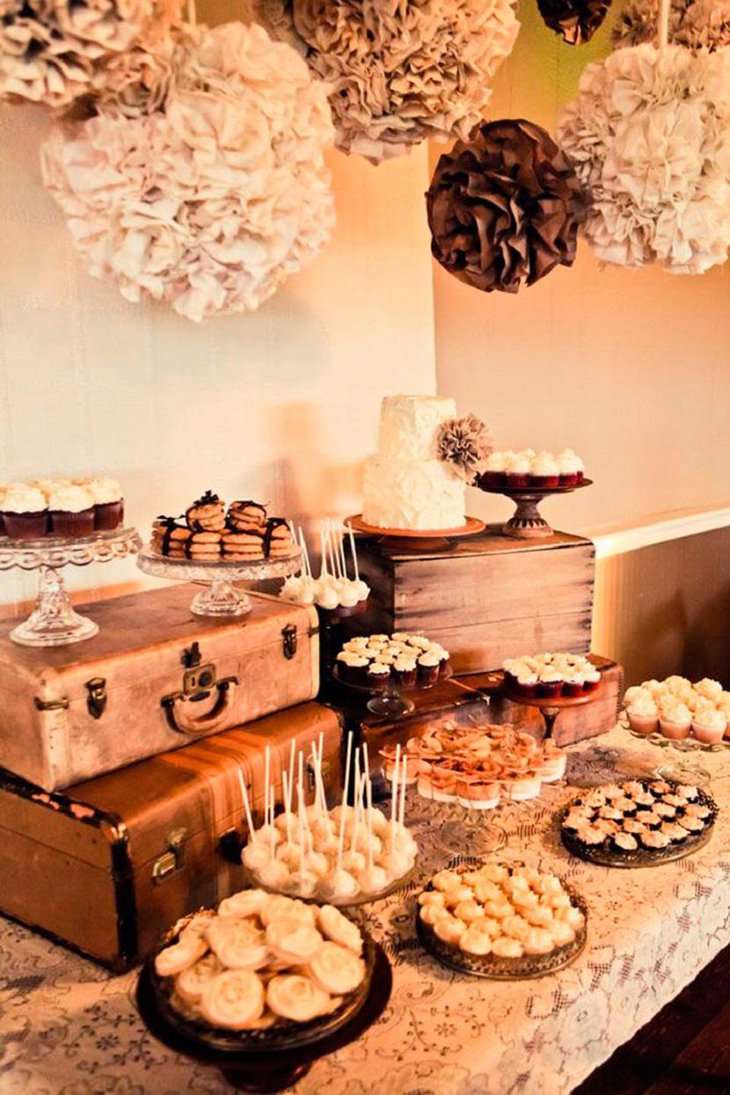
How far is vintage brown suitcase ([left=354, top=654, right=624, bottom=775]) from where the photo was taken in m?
1.50

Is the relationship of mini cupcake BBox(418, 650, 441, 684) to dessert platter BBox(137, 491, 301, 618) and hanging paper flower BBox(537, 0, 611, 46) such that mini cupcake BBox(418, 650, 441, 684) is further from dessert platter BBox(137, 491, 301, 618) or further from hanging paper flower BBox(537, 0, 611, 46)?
hanging paper flower BBox(537, 0, 611, 46)

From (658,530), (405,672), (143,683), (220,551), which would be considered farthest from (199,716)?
(658,530)

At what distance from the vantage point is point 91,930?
3.66 feet

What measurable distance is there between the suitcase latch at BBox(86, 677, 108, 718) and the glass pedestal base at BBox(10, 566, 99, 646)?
4.3 inches

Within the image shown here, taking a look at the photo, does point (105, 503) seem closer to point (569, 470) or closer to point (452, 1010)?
point (452, 1010)

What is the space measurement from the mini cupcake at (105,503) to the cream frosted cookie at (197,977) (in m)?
0.61

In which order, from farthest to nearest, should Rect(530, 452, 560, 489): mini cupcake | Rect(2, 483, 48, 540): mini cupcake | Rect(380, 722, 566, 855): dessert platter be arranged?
Rect(530, 452, 560, 489): mini cupcake < Rect(380, 722, 566, 855): dessert platter < Rect(2, 483, 48, 540): mini cupcake

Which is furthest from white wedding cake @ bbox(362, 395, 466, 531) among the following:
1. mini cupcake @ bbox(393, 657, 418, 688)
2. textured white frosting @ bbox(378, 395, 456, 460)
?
mini cupcake @ bbox(393, 657, 418, 688)

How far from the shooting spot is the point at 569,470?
73.2 inches

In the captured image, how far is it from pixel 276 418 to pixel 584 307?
126 centimetres

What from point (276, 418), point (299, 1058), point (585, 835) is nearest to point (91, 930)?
point (299, 1058)

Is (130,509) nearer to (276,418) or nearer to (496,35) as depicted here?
(276,418)

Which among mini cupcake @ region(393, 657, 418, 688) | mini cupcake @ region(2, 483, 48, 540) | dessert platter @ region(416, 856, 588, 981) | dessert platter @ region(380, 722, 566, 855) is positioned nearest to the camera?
dessert platter @ region(416, 856, 588, 981)

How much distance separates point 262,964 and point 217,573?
58 centimetres
